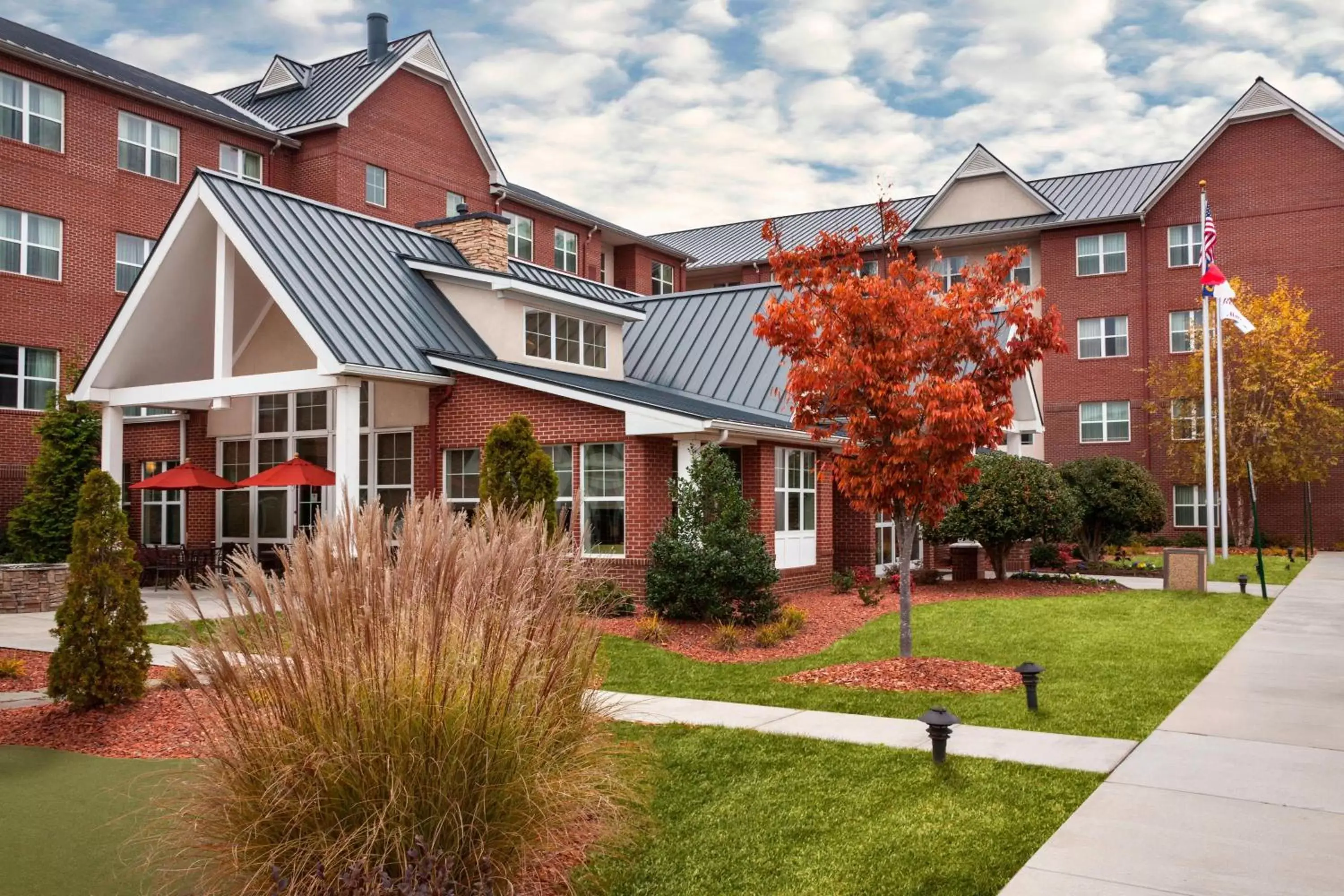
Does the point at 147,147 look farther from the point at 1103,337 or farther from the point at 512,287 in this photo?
the point at 1103,337

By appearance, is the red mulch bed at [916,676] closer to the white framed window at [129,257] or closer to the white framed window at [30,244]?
the white framed window at [30,244]

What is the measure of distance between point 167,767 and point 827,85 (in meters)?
14.4

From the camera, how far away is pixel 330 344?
51.5 ft

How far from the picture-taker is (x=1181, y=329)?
35469 mm

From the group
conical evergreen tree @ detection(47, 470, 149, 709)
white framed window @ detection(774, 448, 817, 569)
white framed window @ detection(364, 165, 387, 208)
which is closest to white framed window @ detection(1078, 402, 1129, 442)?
white framed window @ detection(774, 448, 817, 569)

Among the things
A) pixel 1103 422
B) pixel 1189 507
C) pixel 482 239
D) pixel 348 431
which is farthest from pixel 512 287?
pixel 1189 507

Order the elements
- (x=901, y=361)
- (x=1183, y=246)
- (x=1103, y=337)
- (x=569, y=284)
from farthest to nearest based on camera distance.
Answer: (x=1103, y=337)
(x=1183, y=246)
(x=569, y=284)
(x=901, y=361)

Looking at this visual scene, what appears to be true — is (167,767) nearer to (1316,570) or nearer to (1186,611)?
(1186,611)

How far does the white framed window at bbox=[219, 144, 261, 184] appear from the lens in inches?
1147

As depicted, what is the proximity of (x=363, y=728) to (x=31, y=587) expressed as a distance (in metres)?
14.9

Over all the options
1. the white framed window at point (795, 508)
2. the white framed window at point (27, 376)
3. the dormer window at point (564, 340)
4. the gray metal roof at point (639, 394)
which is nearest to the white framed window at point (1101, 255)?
the white framed window at point (795, 508)

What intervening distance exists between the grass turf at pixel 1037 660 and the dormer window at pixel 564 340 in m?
7.62

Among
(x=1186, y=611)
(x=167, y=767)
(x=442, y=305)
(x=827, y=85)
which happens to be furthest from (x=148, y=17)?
(x=1186, y=611)

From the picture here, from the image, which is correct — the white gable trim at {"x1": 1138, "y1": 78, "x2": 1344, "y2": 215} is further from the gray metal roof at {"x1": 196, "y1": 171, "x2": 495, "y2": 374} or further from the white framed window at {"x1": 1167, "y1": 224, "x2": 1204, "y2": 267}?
the gray metal roof at {"x1": 196, "y1": 171, "x2": 495, "y2": 374}
